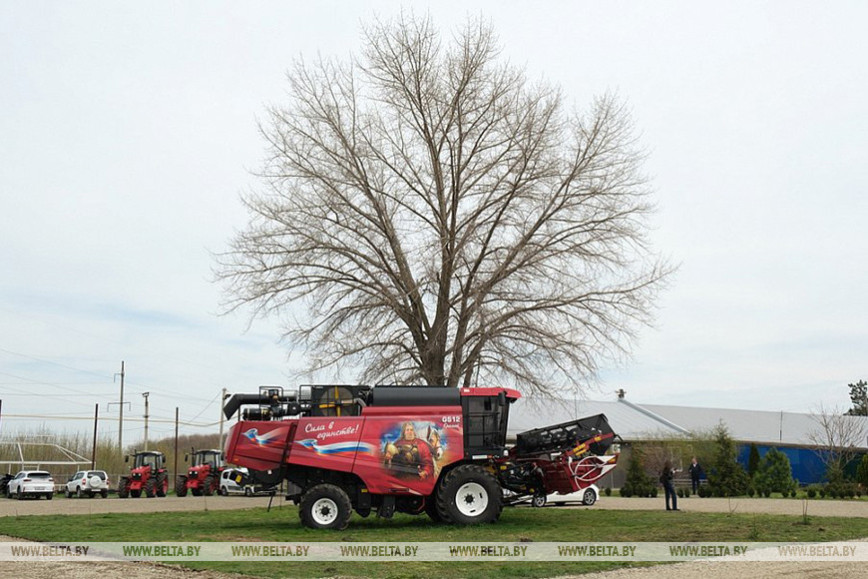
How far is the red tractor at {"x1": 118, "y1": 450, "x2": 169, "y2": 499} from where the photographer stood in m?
42.4

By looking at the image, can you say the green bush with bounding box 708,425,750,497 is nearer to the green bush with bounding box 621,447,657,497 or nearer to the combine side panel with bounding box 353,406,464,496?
the green bush with bounding box 621,447,657,497

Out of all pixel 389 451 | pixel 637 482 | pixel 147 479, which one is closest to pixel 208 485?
pixel 147 479

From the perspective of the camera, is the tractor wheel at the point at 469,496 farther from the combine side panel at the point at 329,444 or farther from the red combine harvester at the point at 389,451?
the combine side panel at the point at 329,444

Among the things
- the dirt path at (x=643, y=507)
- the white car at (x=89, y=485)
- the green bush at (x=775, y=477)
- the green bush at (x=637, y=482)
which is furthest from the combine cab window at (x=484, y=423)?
the white car at (x=89, y=485)

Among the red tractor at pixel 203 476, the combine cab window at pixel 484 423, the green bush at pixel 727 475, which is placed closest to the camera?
the combine cab window at pixel 484 423

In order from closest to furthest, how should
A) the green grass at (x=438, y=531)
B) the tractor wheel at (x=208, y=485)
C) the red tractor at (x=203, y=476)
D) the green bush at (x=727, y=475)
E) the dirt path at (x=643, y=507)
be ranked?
the green grass at (x=438, y=531) → the dirt path at (x=643, y=507) → the green bush at (x=727, y=475) → the tractor wheel at (x=208, y=485) → the red tractor at (x=203, y=476)

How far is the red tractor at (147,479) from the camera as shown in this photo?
42438 millimetres

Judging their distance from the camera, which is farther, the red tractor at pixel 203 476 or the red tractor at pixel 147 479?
the red tractor at pixel 203 476

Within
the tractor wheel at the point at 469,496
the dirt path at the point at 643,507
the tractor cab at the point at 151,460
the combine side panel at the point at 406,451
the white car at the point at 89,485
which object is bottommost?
the white car at the point at 89,485

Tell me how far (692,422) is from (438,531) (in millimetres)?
47904

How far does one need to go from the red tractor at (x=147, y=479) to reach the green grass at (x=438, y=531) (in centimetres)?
2104

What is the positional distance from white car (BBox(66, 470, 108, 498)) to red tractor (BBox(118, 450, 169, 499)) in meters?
2.30

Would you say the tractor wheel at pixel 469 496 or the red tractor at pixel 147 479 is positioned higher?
the tractor wheel at pixel 469 496

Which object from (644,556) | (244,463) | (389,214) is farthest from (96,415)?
(644,556)
